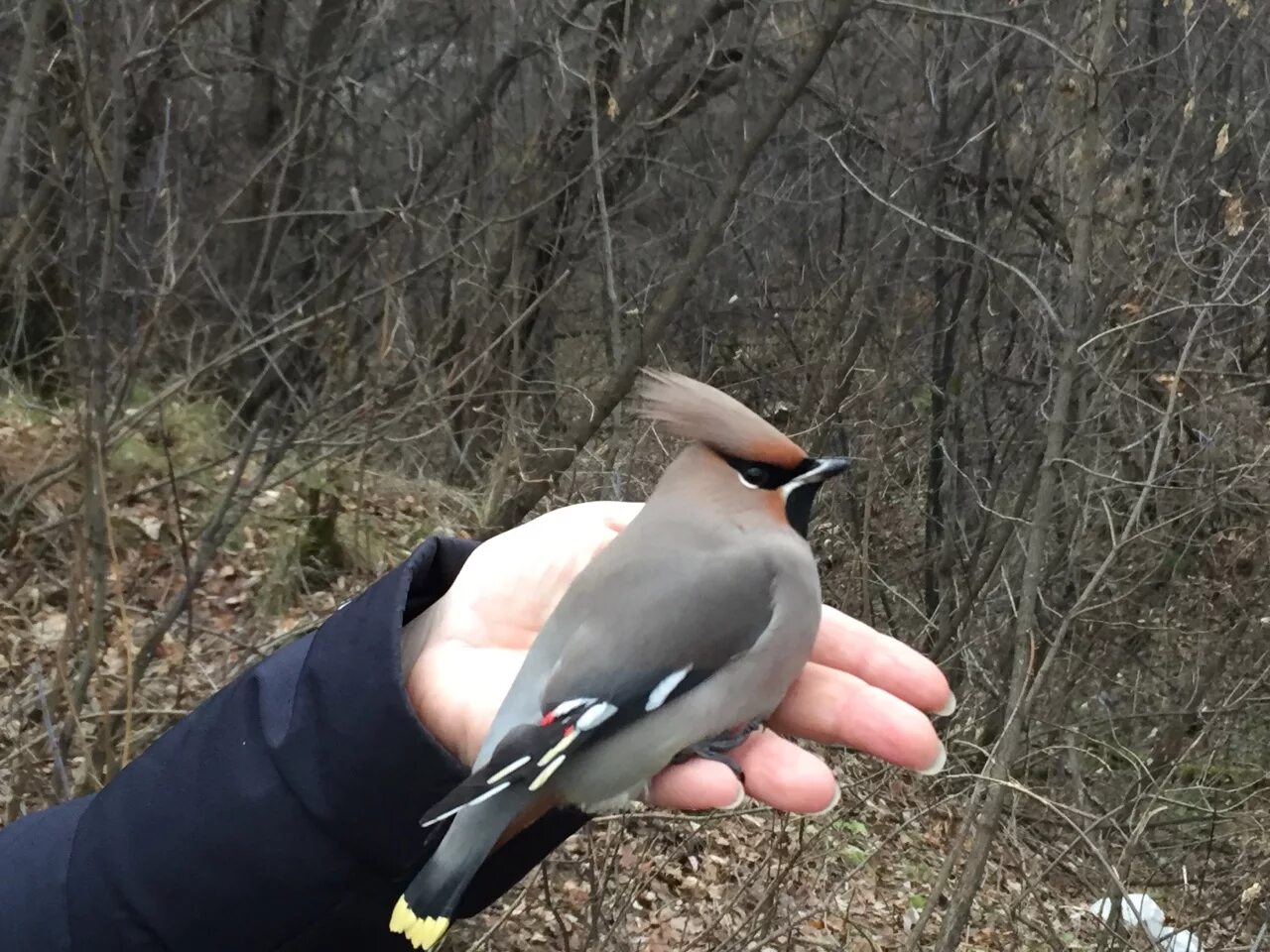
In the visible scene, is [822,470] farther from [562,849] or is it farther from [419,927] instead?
[562,849]

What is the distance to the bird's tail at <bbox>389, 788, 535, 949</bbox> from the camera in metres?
1.68

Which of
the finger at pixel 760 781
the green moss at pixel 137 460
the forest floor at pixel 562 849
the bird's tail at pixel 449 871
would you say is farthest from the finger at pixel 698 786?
the green moss at pixel 137 460

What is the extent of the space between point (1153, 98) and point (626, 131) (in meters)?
2.83

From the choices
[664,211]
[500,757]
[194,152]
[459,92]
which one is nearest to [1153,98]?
[664,211]

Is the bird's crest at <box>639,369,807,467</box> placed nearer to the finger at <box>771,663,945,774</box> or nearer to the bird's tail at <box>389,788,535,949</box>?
the finger at <box>771,663,945,774</box>

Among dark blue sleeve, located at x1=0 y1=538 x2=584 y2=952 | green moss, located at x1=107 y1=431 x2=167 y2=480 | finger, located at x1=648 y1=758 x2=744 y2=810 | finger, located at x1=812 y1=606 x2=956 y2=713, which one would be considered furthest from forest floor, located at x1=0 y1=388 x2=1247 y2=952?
finger, located at x1=648 y1=758 x2=744 y2=810

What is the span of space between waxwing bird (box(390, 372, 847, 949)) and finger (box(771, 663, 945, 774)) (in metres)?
0.06

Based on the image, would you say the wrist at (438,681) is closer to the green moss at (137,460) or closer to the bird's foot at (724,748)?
the bird's foot at (724,748)

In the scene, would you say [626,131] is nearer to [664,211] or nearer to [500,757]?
[664,211]

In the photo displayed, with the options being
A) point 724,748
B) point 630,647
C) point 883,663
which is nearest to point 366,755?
point 630,647

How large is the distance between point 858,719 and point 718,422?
0.56 m

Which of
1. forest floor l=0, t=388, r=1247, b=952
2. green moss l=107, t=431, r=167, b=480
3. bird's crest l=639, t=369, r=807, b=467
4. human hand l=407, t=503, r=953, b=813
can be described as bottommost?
forest floor l=0, t=388, r=1247, b=952

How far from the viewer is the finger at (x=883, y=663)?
204 cm

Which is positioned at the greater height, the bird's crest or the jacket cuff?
the bird's crest
